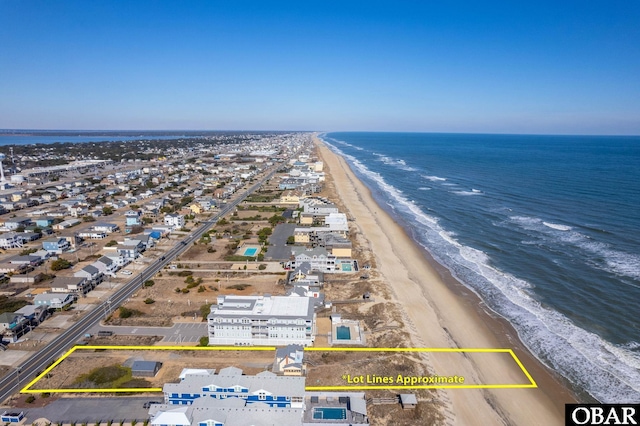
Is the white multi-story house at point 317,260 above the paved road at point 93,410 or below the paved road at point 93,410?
above

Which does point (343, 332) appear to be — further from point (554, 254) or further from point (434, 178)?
point (434, 178)

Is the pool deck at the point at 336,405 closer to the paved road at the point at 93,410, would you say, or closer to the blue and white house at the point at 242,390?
the blue and white house at the point at 242,390

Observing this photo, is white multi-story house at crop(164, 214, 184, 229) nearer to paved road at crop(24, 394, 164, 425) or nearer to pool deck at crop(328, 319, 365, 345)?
pool deck at crop(328, 319, 365, 345)

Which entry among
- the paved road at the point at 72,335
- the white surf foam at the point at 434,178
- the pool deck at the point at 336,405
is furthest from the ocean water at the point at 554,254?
the paved road at the point at 72,335

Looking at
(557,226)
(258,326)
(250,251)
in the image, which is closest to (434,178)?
(557,226)

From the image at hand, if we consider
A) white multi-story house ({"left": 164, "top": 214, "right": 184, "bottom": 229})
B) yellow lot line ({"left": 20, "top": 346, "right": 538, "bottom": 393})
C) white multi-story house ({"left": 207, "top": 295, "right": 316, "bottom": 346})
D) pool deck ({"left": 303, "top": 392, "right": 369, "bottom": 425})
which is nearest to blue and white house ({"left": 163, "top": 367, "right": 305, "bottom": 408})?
pool deck ({"left": 303, "top": 392, "right": 369, "bottom": 425})
